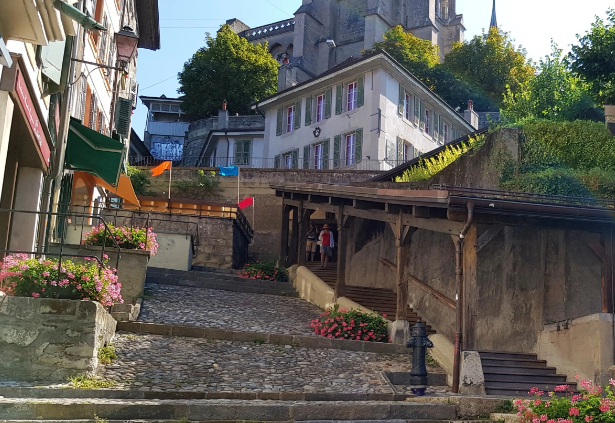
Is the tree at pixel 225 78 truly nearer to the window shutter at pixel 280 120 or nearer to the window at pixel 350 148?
the window shutter at pixel 280 120

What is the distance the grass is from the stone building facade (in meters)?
53.5

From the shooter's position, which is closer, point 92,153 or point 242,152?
point 92,153

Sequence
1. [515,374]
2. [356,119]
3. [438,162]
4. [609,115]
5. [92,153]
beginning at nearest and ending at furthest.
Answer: [515,374]
[92,153]
[609,115]
[438,162]
[356,119]

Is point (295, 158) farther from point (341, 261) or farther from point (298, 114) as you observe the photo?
point (341, 261)

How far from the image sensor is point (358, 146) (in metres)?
33.9

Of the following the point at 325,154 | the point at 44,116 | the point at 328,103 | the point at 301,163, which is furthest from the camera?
the point at 301,163

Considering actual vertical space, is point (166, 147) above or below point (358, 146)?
above

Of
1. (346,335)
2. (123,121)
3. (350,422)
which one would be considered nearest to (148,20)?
(123,121)

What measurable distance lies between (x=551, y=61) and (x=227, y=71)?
28.2 m

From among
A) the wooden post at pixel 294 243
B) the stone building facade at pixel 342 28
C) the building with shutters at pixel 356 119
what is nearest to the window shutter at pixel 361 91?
the building with shutters at pixel 356 119

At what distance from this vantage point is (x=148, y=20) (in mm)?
29500

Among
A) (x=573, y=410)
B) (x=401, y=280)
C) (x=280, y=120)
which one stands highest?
(x=280, y=120)

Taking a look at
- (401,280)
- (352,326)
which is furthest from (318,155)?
(352,326)

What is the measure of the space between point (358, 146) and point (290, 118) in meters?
5.78
